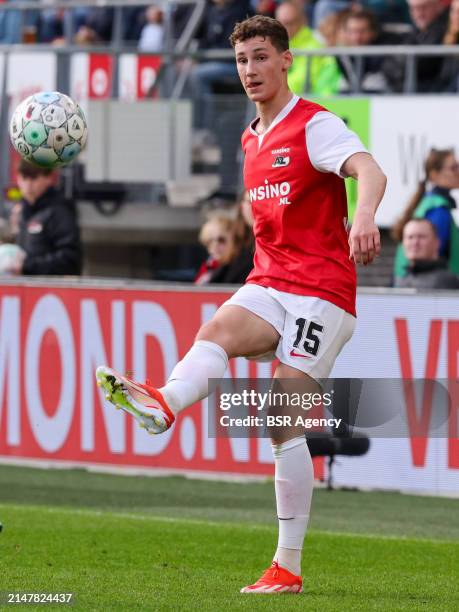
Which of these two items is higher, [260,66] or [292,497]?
[260,66]

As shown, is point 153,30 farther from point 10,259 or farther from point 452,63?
point 10,259

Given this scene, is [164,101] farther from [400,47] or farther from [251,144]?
[251,144]

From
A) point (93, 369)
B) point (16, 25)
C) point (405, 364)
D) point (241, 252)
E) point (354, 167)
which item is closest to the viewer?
point (354, 167)

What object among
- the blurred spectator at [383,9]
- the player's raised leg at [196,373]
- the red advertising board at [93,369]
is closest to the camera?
the player's raised leg at [196,373]

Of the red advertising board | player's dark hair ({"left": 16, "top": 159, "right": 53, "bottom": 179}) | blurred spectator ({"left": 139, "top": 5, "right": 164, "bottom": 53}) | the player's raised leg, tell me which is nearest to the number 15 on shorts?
the player's raised leg

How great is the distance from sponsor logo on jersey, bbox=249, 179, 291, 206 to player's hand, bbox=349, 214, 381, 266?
29.2 inches

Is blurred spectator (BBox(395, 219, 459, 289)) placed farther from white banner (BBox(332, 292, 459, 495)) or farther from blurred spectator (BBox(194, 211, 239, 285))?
blurred spectator (BBox(194, 211, 239, 285))

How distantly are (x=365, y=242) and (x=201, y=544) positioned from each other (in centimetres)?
→ 311

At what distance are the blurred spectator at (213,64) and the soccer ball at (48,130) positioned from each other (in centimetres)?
766

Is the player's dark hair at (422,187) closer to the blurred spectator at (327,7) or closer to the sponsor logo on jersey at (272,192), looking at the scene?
the blurred spectator at (327,7)

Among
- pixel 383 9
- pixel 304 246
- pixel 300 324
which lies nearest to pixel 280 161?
pixel 304 246

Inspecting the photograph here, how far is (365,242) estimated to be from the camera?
6.25 m

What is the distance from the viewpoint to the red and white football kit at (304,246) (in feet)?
22.7

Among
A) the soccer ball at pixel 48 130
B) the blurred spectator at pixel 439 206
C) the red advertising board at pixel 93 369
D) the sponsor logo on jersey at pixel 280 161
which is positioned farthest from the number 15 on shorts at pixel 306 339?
the blurred spectator at pixel 439 206
